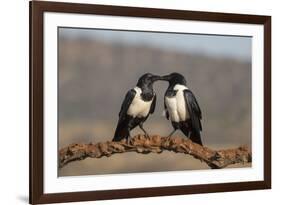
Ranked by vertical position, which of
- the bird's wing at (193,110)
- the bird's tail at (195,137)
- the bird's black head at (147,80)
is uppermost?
the bird's black head at (147,80)

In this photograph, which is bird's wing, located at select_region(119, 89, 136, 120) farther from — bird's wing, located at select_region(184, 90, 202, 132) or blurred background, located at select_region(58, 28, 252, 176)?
bird's wing, located at select_region(184, 90, 202, 132)

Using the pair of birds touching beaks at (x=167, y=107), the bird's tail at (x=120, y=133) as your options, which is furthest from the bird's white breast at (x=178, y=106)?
the bird's tail at (x=120, y=133)

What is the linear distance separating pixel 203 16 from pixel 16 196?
68 cm

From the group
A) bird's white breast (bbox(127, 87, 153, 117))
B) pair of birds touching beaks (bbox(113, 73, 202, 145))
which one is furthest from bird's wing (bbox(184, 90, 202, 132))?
bird's white breast (bbox(127, 87, 153, 117))

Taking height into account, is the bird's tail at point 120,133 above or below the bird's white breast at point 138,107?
below

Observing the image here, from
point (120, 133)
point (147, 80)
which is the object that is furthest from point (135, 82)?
point (120, 133)

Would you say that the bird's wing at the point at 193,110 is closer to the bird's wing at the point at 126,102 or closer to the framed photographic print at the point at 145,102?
the framed photographic print at the point at 145,102

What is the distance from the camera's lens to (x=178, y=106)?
58.7 inches

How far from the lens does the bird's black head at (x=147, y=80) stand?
145 centimetres

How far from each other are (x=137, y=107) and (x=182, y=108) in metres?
0.13

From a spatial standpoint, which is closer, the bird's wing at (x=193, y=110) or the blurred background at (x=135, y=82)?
the blurred background at (x=135, y=82)

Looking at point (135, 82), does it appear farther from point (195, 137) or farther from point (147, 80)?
point (195, 137)

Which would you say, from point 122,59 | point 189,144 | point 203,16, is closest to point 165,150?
point 189,144

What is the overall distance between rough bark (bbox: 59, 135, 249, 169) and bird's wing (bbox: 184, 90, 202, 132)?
48 mm
